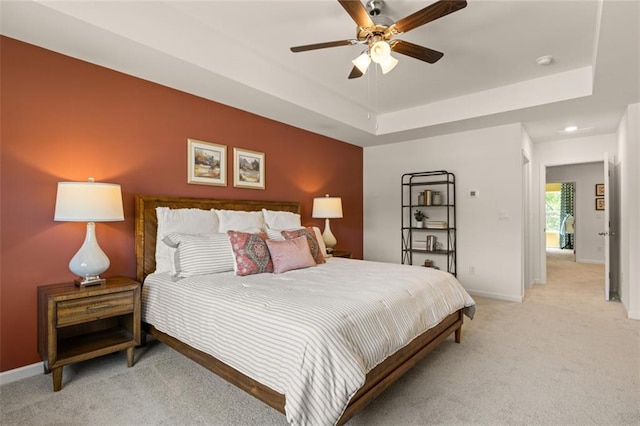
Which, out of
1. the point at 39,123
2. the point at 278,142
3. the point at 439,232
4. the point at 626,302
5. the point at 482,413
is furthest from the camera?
the point at 439,232

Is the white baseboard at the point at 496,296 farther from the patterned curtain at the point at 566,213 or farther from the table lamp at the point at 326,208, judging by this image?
the patterned curtain at the point at 566,213

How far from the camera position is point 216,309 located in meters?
2.02

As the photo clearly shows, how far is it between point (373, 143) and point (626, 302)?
390 cm

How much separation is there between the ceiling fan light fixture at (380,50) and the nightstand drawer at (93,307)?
8.15 feet

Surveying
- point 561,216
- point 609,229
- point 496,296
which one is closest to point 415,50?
point 496,296

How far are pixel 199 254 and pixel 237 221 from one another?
0.72 m

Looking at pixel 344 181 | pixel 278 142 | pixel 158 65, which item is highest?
pixel 158 65

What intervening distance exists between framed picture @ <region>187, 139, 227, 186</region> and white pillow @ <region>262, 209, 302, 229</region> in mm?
599

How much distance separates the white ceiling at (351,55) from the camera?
232 centimetres

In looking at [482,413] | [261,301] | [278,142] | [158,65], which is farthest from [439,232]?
[158,65]

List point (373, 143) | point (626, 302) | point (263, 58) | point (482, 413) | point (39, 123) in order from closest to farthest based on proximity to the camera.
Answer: point (482, 413), point (39, 123), point (263, 58), point (626, 302), point (373, 143)

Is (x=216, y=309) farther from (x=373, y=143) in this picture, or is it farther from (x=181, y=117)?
(x=373, y=143)

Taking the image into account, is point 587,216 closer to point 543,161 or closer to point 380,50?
point 543,161

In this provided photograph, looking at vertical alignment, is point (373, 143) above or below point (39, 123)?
above
